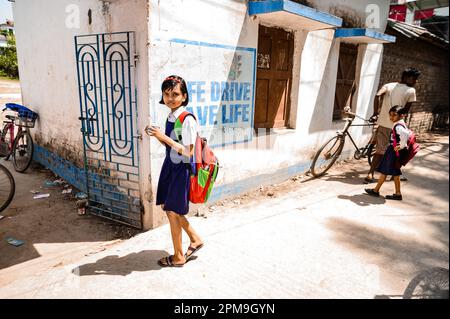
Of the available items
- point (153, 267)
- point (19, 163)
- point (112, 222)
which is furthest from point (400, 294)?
point (19, 163)

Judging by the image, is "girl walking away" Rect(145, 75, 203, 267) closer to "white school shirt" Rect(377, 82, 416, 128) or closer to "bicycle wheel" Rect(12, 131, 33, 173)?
"white school shirt" Rect(377, 82, 416, 128)

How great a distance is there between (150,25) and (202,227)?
236cm

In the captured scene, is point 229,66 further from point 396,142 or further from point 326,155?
point 326,155

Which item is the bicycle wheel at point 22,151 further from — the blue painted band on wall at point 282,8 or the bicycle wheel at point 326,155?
the bicycle wheel at point 326,155

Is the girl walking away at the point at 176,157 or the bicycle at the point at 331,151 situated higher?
the girl walking away at the point at 176,157

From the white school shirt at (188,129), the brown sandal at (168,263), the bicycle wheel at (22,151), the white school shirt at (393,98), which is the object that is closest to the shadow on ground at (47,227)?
the brown sandal at (168,263)

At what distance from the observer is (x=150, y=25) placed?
10.6 ft

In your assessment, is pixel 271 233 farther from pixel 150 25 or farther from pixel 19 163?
pixel 19 163

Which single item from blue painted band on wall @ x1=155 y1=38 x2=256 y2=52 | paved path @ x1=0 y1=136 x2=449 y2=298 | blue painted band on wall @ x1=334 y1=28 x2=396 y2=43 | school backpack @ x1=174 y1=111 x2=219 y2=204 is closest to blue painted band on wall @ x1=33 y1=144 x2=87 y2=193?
paved path @ x1=0 y1=136 x2=449 y2=298

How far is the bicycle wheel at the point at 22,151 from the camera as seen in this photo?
5.98 metres

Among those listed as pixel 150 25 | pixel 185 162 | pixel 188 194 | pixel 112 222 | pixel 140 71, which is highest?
pixel 150 25

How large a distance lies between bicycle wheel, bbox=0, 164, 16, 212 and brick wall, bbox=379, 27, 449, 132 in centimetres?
817

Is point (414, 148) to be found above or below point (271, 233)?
above
